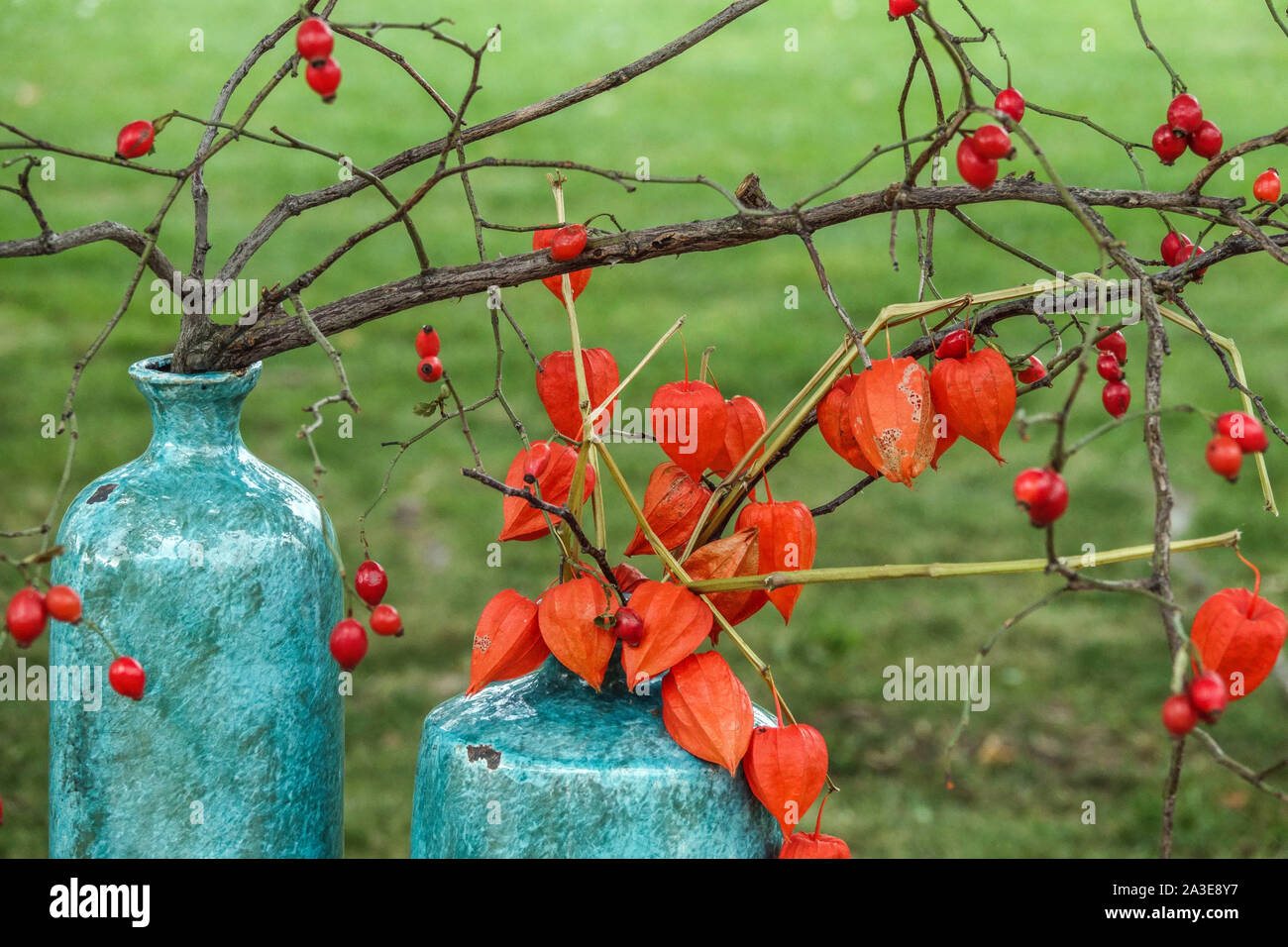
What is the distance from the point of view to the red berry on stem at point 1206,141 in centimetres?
100

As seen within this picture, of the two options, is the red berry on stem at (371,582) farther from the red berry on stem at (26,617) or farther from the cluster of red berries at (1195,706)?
→ the cluster of red berries at (1195,706)

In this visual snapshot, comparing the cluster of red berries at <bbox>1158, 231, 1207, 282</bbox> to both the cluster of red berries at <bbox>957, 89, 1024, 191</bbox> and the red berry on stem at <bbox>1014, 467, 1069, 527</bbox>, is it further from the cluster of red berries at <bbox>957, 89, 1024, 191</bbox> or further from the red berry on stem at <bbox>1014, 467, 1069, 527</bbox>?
the red berry on stem at <bbox>1014, 467, 1069, 527</bbox>

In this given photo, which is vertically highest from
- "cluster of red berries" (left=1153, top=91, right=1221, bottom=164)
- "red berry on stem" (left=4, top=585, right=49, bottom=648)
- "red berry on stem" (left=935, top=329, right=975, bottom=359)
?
"cluster of red berries" (left=1153, top=91, right=1221, bottom=164)

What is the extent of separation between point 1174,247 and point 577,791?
2.05 ft

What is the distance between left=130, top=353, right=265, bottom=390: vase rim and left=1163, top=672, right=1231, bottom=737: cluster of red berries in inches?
28.1

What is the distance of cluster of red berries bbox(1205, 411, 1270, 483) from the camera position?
2.29ft

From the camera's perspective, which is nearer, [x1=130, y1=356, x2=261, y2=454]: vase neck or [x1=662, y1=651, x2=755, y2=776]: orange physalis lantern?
[x1=662, y1=651, x2=755, y2=776]: orange physalis lantern

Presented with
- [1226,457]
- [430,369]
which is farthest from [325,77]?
[1226,457]

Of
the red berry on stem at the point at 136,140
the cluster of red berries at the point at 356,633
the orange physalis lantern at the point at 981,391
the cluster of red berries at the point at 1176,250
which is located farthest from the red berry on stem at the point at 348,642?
the cluster of red berries at the point at 1176,250

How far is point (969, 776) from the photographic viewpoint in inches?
98.4

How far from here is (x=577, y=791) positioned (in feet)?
3.08

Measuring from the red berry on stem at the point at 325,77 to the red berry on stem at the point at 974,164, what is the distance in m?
0.39

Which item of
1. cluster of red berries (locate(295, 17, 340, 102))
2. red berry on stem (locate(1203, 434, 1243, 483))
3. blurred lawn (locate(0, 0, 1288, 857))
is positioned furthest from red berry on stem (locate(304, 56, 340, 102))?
blurred lawn (locate(0, 0, 1288, 857))
